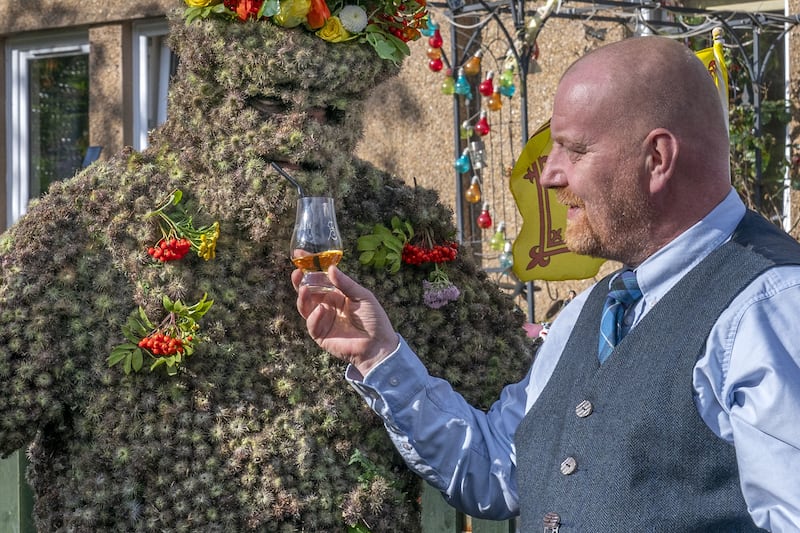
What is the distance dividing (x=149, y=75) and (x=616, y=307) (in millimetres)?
5252

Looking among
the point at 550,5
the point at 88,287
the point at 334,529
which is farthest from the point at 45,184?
the point at 334,529

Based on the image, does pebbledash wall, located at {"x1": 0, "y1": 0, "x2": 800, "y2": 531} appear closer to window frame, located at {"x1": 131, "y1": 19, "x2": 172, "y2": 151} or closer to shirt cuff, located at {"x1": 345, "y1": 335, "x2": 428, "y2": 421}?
window frame, located at {"x1": 131, "y1": 19, "x2": 172, "y2": 151}

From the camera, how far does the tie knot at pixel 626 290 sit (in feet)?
6.32

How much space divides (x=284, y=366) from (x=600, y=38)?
3.70 meters

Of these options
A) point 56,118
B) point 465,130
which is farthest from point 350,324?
point 56,118

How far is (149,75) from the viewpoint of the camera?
6.61 meters

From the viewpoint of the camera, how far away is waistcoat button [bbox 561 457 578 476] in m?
1.79

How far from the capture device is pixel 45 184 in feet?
23.4

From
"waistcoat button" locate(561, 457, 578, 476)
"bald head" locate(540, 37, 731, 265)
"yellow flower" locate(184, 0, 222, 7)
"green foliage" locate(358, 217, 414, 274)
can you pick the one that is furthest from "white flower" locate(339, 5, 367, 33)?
"waistcoat button" locate(561, 457, 578, 476)

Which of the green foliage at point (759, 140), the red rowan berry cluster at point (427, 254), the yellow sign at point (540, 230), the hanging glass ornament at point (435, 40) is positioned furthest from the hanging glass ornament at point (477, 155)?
the red rowan berry cluster at point (427, 254)

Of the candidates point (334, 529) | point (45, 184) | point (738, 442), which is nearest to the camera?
point (738, 442)

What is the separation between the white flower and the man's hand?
741mm

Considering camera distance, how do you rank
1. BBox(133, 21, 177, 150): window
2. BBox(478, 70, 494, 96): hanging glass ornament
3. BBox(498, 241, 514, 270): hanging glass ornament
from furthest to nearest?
BBox(133, 21, 177, 150): window < BBox(478, 70, 494, 96): hanging glass ornament < BBox(498, 241, 514, 270): hanging glass ornament

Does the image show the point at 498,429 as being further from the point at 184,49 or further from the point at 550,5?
the point at 550,5
